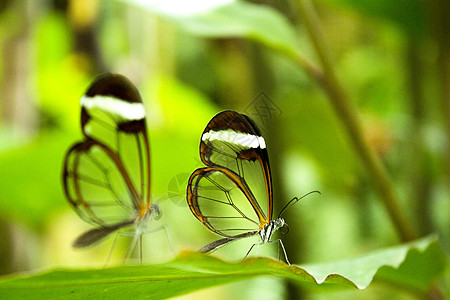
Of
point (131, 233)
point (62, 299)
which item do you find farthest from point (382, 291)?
point (62, 299)

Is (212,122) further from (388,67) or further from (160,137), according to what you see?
(388,67)

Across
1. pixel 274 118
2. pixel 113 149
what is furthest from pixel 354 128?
pixel 113 149

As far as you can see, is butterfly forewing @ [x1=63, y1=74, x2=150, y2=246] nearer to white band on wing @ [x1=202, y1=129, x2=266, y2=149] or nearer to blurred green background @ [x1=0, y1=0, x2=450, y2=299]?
white band on wing @ [x1=202, y1=129, x2=266, y2=149]

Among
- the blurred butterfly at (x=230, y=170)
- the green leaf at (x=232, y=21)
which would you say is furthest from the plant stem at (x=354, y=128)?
the blurred butterfly at (x=230, y=170)

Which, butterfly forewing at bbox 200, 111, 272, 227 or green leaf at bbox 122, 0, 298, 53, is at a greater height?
green leaf at bbox 122, 0, 298, 53

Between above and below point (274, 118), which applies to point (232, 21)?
above

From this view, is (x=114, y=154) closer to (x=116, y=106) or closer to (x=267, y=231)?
(x=116, y=106)

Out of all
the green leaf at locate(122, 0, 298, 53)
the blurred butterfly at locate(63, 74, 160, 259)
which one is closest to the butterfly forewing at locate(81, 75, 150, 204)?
the blurred butterfly at locate(63, 74, 160, 259)
